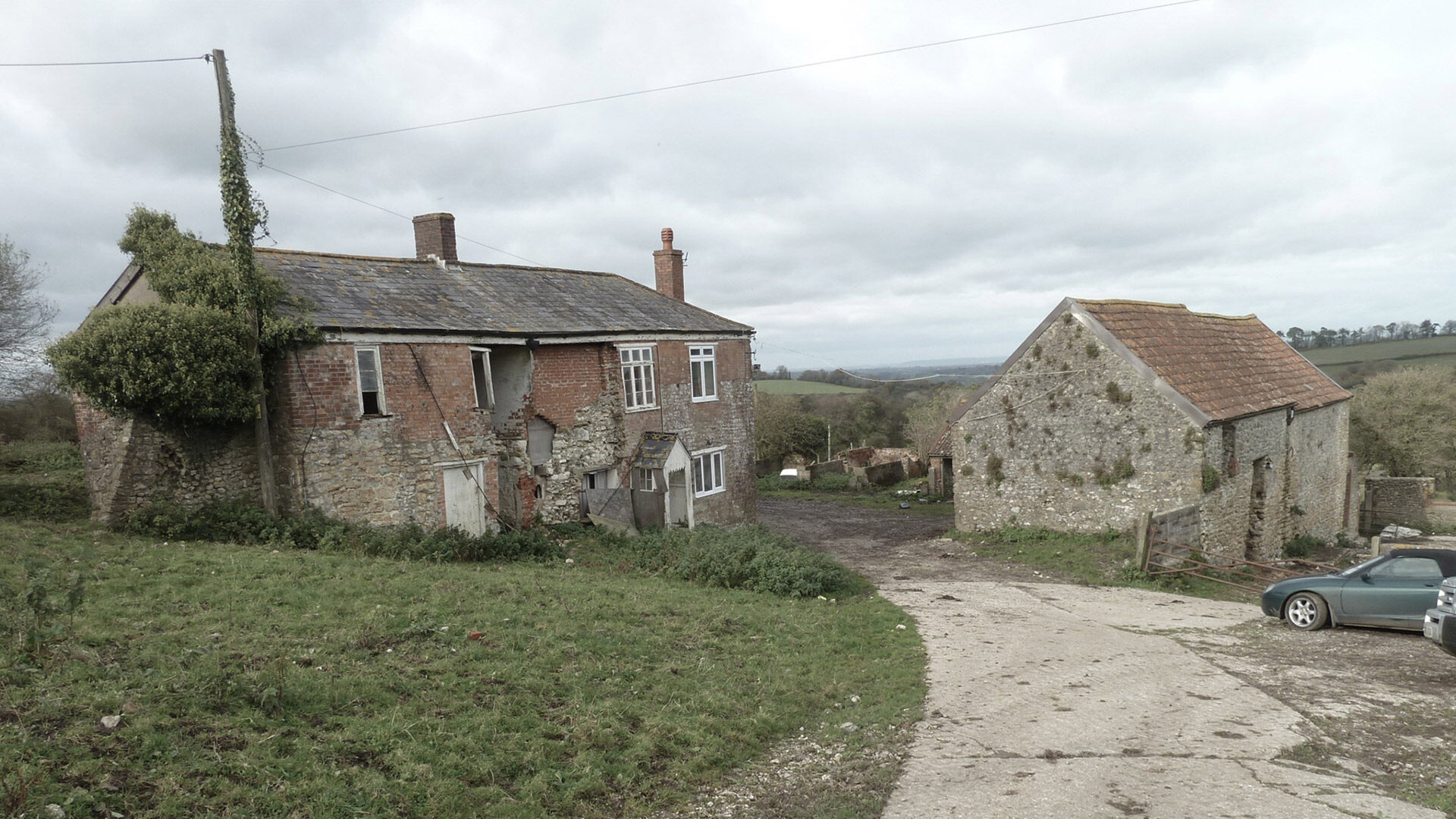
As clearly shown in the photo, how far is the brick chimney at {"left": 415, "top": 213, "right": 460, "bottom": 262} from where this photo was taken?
20.7 m

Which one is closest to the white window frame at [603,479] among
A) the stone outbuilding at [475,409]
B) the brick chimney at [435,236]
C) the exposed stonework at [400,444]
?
the stone outbuilding at [475,409]

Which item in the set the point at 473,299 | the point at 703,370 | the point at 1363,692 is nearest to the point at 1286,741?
the point at 1363,692

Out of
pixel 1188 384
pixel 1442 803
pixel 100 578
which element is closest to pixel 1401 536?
pixel 1188 384

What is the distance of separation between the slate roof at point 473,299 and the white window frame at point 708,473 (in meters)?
3.87

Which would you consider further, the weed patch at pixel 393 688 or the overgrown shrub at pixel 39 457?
the overgrown shrub at pixel 39 457

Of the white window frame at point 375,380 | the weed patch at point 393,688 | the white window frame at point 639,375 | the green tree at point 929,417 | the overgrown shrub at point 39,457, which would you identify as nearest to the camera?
the weed patch at point 393,688

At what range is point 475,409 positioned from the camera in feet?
55.9

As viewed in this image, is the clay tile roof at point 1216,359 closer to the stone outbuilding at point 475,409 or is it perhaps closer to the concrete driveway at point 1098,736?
the concrete driveway at point 1098,736

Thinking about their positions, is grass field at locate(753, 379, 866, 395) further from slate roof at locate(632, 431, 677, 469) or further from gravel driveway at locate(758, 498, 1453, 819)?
gravel driveway at locate(758, 498, 1453, 819)

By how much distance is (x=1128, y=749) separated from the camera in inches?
282

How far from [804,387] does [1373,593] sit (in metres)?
77.4

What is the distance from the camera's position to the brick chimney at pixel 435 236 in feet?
67.9

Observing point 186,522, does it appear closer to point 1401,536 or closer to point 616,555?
point 616,555

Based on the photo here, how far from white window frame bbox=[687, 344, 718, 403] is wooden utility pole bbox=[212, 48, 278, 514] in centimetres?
1134
